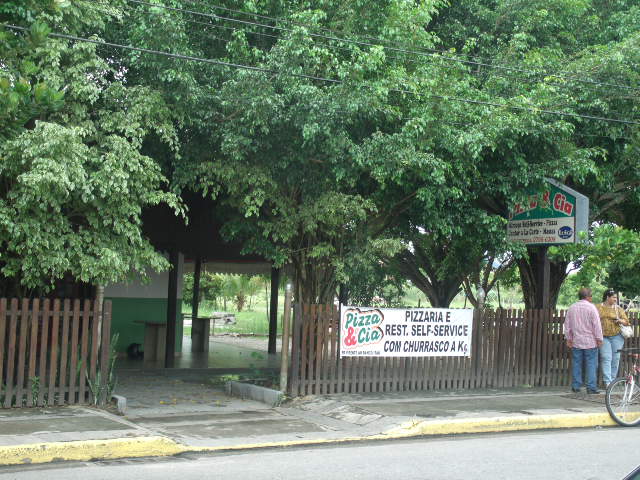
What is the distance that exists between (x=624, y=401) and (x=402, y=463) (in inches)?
172

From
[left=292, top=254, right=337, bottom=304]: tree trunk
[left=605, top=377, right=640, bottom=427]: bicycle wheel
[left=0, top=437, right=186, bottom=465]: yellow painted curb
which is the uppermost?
[left=292, top=254, right=337, bottom=304]: tree trunk

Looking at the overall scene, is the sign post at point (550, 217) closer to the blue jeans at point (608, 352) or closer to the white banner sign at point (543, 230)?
the white banner sign at point (543, 230)

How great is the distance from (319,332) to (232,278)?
1190 inches

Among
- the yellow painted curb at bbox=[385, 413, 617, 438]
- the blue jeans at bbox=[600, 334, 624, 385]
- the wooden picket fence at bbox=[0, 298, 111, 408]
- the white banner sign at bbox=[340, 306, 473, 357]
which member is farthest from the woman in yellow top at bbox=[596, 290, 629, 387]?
the wooden picket fence at bbox=[0, 298, 111, 408]

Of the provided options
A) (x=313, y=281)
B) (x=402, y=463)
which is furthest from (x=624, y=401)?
(x=313, y=281)

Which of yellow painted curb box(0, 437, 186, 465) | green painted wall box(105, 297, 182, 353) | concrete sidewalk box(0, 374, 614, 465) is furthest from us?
green painted wall box(105, 297, 182, 353)

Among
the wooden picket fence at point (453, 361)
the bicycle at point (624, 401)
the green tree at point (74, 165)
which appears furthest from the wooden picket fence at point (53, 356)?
the bicycle at point (624, 401)

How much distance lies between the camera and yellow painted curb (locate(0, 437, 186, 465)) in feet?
25.1

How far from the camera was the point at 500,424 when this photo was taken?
10344 millimetres

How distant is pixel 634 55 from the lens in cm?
1397

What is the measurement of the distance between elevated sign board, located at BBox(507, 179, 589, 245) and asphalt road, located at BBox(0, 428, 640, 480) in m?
4.86

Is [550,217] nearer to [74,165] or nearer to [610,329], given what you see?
[610,329]

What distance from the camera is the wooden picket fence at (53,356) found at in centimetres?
1009

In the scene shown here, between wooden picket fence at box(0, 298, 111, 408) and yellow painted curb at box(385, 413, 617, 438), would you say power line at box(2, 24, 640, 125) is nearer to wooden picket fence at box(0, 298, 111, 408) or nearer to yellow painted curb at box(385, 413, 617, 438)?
wooden picket fence at box(0, 298, 111, 408)
